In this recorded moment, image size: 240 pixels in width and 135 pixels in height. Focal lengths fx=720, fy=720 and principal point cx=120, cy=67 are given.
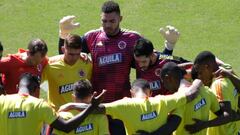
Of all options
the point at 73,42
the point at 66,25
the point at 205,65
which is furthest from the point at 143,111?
the point at 66,25

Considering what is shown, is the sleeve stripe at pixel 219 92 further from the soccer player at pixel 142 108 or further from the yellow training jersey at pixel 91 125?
the yellow training jersey at pixel 91 125

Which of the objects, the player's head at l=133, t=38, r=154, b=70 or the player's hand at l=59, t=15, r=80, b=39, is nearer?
the player's head at l=133, t=38, r=154, b=70

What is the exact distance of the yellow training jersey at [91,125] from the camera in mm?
9141

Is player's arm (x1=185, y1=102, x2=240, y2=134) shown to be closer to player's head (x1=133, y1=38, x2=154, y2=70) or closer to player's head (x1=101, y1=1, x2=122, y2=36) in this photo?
player's head (x1=133, y1=38, x2=154, y2=70)

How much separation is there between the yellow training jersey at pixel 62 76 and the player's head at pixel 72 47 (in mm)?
161

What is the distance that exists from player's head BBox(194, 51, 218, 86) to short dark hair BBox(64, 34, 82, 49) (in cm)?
180

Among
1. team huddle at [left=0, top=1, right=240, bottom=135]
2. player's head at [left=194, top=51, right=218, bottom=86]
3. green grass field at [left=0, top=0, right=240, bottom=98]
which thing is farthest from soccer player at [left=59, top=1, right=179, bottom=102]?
green grass field at [left=0, top=0, right=240, bottom=98]

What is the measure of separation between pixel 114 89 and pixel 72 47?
1.07 meters

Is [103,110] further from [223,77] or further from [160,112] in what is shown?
[223,77]

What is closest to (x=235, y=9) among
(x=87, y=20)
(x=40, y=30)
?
(x=87, y=20)

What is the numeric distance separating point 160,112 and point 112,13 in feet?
7.73

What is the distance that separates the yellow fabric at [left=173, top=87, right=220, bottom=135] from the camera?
31.3 ft

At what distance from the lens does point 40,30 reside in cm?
1880

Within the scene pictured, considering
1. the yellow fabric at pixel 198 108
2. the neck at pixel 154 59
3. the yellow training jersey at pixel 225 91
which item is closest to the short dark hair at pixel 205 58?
the yellow training jersey at pixel 225 91
